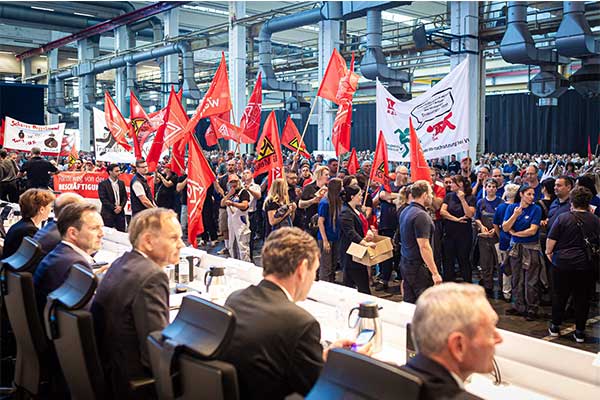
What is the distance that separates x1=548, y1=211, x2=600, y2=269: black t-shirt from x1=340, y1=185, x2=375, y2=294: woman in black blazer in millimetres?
1732

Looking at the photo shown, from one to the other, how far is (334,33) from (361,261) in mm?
10694

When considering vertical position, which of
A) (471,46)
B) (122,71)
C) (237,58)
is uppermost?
(122,71)

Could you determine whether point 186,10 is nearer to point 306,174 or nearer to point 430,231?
point 306,174

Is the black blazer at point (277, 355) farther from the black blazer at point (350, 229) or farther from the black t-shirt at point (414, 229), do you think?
the black blazer at point (350, 229)

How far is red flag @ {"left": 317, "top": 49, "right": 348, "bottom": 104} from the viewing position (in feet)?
26.2

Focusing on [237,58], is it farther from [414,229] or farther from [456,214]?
[414,229]

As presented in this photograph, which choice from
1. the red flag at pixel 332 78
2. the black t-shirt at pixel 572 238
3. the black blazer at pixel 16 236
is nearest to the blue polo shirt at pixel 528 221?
the black t-shirt at pixel 572 238

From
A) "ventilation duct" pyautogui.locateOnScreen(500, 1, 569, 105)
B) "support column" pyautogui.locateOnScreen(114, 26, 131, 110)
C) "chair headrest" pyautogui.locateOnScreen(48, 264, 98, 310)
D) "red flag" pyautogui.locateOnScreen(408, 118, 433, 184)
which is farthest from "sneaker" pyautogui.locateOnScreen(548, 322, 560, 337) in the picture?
"support column" pyautogui.locateOnScreen(114, 26, 131, 110)

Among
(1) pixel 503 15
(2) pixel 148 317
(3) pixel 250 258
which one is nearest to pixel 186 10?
(1) pixel 503 15

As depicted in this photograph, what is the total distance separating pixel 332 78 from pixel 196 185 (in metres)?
2.57

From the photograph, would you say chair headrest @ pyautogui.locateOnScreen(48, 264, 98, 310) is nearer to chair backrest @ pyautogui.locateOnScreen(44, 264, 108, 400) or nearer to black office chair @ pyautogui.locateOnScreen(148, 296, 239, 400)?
chair backrest @ pyautogui.locateOnScreen(44, 264, 108, 400)

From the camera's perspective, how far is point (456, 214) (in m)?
7.42

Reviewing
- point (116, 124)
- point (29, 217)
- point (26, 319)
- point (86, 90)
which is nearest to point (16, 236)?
point (29, 217)

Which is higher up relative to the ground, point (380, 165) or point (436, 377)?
point (380, 165)
